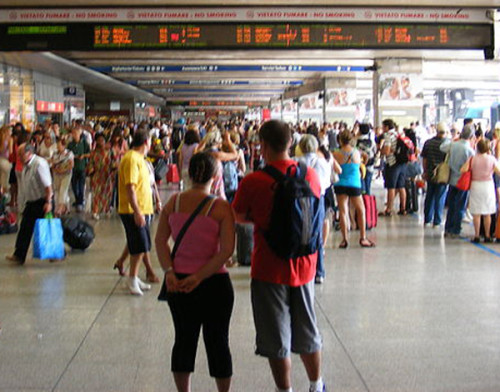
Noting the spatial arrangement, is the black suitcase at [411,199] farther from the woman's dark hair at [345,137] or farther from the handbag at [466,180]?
the woman's dark hair at [345,137]

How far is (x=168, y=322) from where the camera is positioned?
19.8 ft

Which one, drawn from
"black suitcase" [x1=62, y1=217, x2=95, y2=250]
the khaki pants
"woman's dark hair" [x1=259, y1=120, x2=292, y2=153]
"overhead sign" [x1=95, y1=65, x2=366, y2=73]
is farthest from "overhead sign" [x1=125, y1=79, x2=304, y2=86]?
"woman's dark hair" [x1=259, y1=120, x2=292, y2=153]

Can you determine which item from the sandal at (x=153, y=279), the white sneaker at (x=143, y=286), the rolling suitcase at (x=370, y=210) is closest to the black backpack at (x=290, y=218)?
the white sneaker at (x=143, y=286)

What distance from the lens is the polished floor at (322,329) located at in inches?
183

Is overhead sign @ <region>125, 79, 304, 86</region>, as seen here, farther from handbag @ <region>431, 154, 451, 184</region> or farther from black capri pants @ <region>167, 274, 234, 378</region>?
black capri pants @ <region>167, 274, 234, 378</region>

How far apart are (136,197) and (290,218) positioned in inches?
125

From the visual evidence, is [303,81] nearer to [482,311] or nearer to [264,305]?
[482,311]

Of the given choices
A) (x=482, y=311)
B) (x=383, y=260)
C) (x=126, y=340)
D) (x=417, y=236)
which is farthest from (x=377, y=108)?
(x=126, y=340)

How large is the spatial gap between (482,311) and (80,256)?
17.1 ft

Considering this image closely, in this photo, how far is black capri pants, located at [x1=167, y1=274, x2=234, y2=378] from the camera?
12.6 ft

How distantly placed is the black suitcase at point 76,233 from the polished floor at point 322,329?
280mm

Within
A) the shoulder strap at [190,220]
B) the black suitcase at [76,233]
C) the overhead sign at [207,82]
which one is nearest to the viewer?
the shoulder strap at [190,220]

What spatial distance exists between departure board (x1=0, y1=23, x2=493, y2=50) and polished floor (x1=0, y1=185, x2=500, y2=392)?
5.08 meters

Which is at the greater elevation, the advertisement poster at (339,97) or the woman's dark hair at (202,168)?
the advertisement poster at (339,97)
